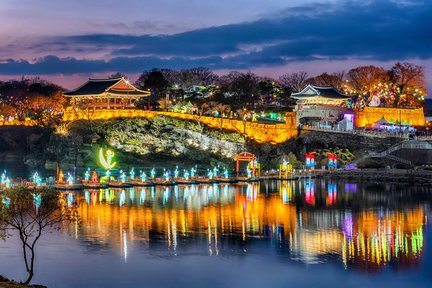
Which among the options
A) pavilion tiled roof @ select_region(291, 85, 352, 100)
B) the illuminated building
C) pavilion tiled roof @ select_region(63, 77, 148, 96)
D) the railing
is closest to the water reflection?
the railing

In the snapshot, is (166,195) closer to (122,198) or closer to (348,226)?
(122,198)

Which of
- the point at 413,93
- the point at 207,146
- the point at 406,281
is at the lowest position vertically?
the point at 406,281

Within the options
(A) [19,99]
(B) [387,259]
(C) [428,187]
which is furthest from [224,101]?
(B) [387,259]

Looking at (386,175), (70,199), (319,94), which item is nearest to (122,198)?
(70,199)

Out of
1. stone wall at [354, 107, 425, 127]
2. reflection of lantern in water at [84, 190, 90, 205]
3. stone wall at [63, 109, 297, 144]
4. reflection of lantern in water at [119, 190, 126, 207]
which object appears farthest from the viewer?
stone wall at [354, 107, 425, 127]

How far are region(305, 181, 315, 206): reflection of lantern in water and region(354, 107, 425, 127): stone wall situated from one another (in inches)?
1033

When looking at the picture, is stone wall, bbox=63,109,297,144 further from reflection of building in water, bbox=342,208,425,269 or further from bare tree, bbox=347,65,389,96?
reflection of building in water, bbox=342,208,425,269

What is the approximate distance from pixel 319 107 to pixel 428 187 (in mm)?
32995

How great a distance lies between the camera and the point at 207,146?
302ft

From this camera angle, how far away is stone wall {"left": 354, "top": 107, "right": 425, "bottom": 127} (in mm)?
99875

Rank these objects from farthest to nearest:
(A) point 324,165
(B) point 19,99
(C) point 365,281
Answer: (B) point 19,99 → (A) point 324,165 → (C) point 365,281

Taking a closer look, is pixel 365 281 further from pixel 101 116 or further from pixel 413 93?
pixel 413 93

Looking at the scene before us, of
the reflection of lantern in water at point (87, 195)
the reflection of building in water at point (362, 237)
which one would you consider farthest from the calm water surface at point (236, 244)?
the reflection of lantern in water at point (87, 195)

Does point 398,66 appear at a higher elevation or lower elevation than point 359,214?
higher
